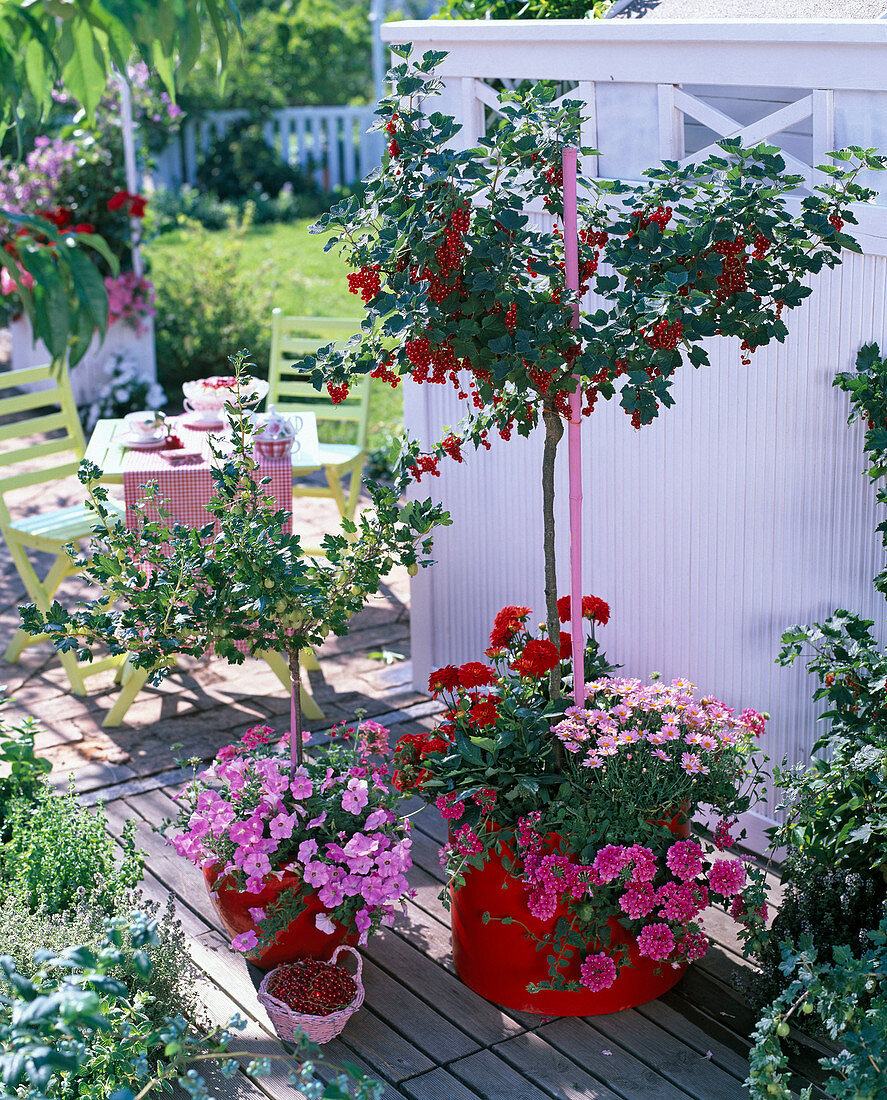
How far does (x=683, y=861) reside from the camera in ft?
8.96

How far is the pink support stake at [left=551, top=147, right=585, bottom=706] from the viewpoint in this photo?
8.65 feet

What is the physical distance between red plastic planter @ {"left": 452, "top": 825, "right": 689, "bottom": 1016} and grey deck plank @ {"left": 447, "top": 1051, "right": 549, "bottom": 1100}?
0.17 m

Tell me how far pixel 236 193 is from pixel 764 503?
39.1 ft

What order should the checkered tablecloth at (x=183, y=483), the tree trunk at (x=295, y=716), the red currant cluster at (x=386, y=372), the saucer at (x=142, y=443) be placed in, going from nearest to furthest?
the red currant cluster at (x=386, y=372), the tree trunk at (x=295, y=716), the checkered tablecloth at (x=183, y=483), the saucer at (x=142, y=443)

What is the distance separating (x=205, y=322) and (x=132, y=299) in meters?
0.81

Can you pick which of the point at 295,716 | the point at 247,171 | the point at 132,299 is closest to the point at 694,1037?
the point at 295,716

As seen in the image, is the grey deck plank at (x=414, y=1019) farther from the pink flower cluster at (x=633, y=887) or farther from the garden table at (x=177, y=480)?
the garden table at (x=177, y=480)

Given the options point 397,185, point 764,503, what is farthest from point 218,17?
point 764,503

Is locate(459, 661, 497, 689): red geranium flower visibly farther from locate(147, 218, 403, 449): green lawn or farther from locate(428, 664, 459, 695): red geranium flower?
locate(147, 218, 403, 449): green lawn

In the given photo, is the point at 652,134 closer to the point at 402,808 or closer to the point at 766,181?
the point at 766,181

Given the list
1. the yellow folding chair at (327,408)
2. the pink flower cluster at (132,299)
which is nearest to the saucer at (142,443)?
the yellow folding chair at (327,408)

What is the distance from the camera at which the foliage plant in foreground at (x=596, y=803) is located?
107 inches

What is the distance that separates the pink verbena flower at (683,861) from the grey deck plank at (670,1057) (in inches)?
14.8

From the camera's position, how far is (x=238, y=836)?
2.88m
